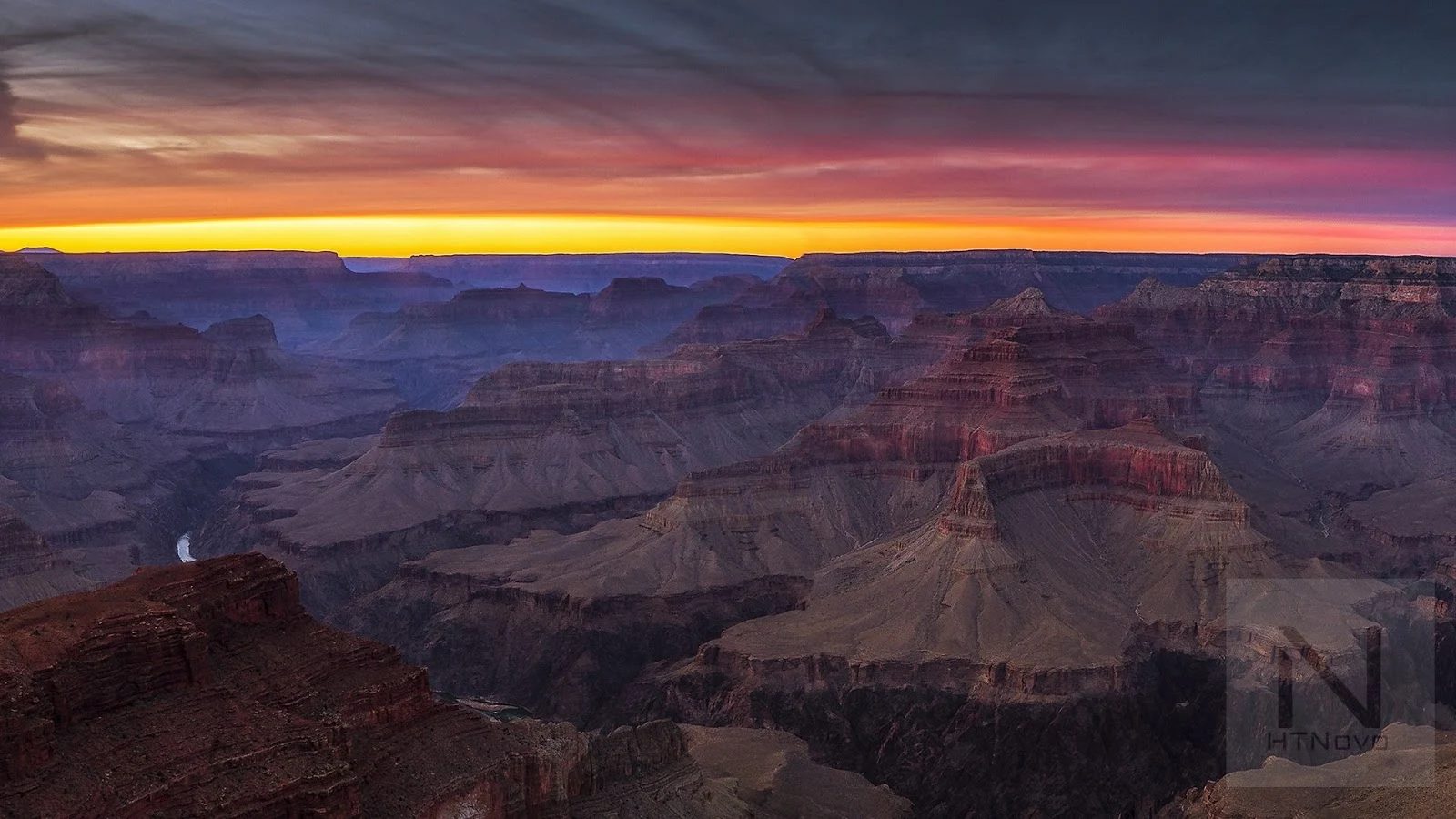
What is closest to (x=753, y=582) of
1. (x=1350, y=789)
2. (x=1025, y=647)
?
(x=1025, y=647)

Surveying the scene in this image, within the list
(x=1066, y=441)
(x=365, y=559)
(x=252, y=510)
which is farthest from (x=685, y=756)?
(x=252, y=510)

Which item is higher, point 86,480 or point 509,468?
point 509,468

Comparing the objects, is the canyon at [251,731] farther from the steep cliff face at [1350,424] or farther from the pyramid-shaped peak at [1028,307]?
the pyramid-shaped peak at [1028,307]

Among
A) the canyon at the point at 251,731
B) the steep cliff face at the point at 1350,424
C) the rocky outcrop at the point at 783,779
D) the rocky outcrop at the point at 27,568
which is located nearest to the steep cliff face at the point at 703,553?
the rocky outcrop at the point at 27,568

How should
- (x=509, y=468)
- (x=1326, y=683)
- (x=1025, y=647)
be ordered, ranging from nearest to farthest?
(x=1326, y=683)
(x=1025, y=647)
(x=509, y=468)

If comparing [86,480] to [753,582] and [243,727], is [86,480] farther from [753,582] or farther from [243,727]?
[243,727]

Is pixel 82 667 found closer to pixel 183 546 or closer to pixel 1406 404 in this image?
pixel 183 546
